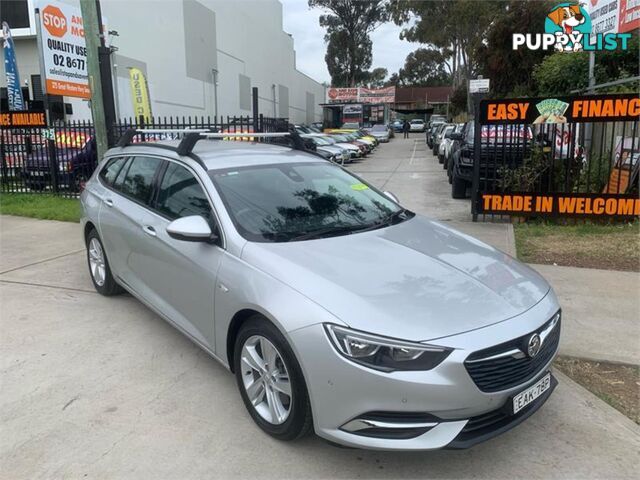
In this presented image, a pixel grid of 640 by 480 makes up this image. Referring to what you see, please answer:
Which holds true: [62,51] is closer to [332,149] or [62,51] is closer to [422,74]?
[332,149]

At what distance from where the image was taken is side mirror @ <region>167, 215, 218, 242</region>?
3.31 meters

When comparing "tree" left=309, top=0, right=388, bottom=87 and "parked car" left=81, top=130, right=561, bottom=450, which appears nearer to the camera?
"parked car" left=81, top=130, right=561, bottom=450

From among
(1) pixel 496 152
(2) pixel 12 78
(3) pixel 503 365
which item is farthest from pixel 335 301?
(2) pixel 12 78

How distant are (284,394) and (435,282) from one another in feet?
3.41

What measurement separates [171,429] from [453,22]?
132ft

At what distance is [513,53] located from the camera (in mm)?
25375

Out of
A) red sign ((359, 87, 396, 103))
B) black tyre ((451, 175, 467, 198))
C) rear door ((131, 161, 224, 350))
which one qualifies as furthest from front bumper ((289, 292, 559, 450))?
red sign ((359, 87, 396, 103))

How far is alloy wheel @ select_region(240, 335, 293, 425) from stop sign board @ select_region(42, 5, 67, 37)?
12223 millimetres

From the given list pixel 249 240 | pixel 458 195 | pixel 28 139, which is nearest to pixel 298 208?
pixel 249 240

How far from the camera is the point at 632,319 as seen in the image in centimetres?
478

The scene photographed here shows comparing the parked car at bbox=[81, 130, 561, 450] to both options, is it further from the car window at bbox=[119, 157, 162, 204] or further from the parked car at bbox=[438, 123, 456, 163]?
the parked car at bbox=[438, 123, 456, 163]

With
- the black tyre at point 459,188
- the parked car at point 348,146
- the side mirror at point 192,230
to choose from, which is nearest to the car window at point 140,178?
the side mirror at point 192,230

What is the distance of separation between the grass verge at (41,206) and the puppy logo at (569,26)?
14.4m

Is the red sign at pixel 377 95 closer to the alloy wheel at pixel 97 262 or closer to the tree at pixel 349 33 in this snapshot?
the tree at pixel 349 33
